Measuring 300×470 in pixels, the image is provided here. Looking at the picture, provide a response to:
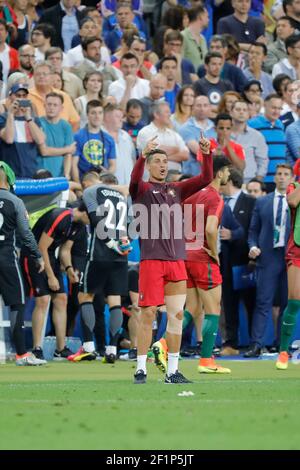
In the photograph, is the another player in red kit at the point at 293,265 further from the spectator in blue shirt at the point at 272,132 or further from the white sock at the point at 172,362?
the spectator in blue shirt at the point at 272,132

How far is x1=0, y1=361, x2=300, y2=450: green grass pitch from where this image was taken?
8289mm

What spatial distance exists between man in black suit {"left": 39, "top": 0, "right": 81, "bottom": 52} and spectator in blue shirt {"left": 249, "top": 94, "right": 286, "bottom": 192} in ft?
13.2

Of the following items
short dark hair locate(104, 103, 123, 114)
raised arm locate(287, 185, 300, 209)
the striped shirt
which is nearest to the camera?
raised arm locate(287, 185, 300, 209)

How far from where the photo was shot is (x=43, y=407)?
10.5 meters

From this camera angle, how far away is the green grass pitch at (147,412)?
8289mm

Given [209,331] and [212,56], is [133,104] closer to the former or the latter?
[212,56]

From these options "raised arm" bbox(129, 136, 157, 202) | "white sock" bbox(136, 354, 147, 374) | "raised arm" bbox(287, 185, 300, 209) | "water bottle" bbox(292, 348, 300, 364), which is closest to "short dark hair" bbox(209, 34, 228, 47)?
"water bottle" bbox(292, 348, 300, 364)

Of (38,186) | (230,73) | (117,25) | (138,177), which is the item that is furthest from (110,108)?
(138,177)

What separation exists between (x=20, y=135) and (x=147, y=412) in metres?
9.52

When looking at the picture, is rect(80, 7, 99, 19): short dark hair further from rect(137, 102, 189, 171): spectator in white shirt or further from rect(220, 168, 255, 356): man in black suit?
rect(220, 168, 255, 356): man in black suit

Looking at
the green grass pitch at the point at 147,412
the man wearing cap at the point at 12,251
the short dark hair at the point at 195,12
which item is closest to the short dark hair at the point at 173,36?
the short dark hair at the point at 195,12

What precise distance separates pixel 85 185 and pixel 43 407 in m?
8.06

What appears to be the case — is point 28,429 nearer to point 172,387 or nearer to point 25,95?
point 172,387

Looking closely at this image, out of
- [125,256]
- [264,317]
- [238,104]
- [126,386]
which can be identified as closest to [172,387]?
[126,386]
